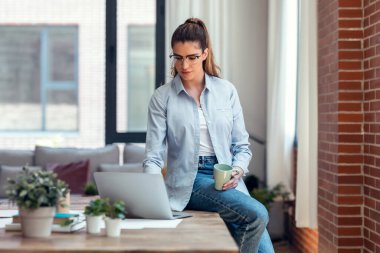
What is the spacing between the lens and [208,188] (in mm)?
2971

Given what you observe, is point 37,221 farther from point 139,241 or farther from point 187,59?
point 187,59

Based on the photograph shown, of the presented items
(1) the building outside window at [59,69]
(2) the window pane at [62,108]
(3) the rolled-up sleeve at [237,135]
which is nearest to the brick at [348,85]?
(3) the rolled-up sleeve at [237,135]

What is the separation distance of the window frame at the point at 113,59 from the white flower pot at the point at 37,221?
4.06 metres

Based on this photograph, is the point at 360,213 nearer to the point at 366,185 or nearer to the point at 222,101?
the point at 366,185

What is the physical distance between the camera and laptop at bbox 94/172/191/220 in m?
2.56

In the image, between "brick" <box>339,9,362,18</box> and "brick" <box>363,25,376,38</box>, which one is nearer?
"brick" <box>363,25,376,38</box>

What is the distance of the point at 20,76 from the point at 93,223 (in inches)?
465

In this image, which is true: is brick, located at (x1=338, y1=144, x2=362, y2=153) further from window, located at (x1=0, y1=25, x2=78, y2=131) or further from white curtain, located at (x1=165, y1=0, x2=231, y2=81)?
window, located at (x1=0, y1=25, x2=78, y2=131)

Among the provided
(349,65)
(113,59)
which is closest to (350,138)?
(349,65)

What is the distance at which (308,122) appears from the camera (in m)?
4.85

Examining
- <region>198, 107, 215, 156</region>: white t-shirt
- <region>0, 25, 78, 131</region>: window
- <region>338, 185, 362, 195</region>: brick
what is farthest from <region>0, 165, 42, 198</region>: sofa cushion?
<region>0, 25, 78, 131</region>: window

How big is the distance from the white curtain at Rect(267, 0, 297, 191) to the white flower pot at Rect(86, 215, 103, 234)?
3.47 meters

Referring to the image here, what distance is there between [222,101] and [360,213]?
129 centimetres

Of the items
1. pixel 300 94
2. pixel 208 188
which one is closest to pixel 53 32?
pixel 300 94
